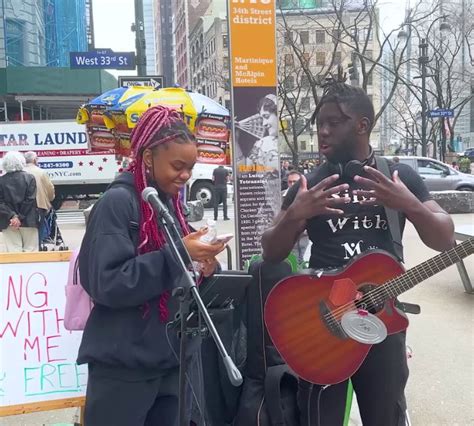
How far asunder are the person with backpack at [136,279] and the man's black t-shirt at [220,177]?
41.7ft

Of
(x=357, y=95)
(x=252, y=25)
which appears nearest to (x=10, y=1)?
(x=252, y=25)

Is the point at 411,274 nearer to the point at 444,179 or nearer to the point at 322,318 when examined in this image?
the point at 322,318

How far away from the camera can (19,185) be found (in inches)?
287

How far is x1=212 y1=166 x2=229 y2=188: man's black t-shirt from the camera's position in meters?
14.6

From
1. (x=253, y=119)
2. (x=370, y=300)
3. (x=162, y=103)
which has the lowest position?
(x=370, y=300)

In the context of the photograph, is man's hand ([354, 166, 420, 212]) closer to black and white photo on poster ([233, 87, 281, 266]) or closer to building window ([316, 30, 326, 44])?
black and white photo on poster ([233, 87, 281, 266])

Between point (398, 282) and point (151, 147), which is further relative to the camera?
point (398, 282)

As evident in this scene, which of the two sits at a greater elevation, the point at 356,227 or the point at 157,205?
the point at 157,205

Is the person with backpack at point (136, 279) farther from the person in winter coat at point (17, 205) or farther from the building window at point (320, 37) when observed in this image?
the building window at point (320, 37)

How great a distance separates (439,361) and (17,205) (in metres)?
6.02

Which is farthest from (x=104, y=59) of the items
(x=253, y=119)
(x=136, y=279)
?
(x=136, y=279)

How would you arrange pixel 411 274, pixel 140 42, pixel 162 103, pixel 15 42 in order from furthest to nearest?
1. pixel 15 42
2. pixel 140 42
3. pixel 162 103
4. pixel 411 274

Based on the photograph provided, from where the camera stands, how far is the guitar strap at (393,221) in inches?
83.6

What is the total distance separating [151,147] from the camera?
1.79 meters
